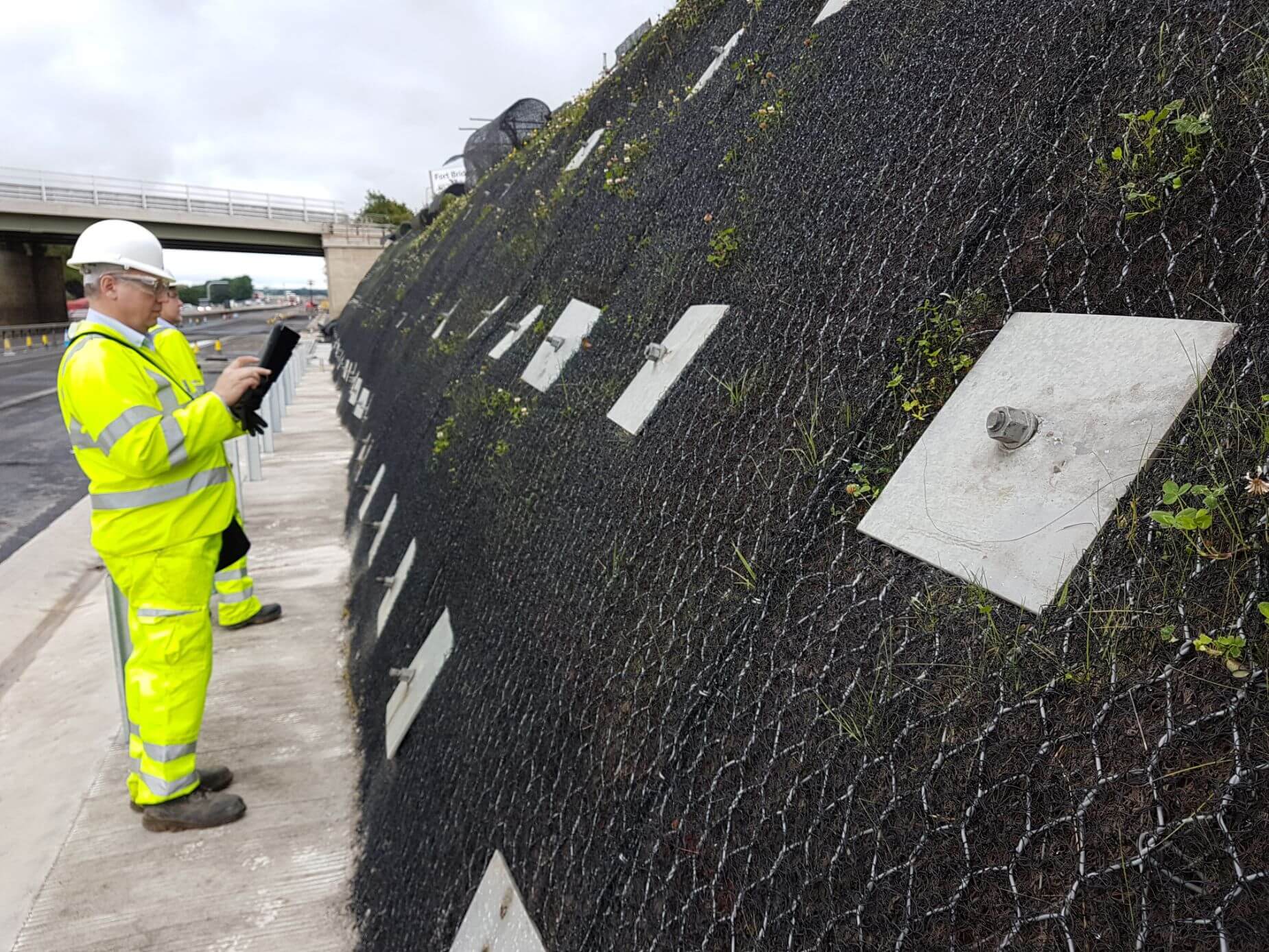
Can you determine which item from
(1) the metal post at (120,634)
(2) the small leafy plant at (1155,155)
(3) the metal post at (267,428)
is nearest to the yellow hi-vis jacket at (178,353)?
(1) the metal post at (120,634)

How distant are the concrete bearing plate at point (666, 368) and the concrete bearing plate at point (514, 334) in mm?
1696

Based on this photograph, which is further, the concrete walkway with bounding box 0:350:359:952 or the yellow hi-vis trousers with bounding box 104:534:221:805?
the yellow hi-vis trousers with bounding box 104:534:221:805

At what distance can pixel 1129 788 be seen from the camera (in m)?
0.99

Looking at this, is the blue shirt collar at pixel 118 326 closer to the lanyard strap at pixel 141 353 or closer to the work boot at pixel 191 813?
the lanyard strap at pixel 141 353

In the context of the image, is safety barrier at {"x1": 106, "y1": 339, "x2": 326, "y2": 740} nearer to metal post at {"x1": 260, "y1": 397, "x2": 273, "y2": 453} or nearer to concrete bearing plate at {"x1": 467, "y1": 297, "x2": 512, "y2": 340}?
metal post at {"x1": 260, "y1": 397, "x2": 273, "y2": 453}

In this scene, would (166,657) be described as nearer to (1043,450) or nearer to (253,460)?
(1043,450)

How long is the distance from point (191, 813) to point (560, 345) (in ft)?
7.98

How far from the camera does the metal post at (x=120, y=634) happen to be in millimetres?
4023

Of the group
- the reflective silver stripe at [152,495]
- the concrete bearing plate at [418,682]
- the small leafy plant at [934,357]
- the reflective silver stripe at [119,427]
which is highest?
the small leafy plant at [934,357]

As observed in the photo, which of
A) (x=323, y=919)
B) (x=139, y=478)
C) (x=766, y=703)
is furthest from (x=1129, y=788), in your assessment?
(x=139, y=478)

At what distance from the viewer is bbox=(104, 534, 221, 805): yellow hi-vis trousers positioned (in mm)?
3457

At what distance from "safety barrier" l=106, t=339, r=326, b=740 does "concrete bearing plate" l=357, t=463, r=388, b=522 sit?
36.3 inches

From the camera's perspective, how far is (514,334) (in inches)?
174

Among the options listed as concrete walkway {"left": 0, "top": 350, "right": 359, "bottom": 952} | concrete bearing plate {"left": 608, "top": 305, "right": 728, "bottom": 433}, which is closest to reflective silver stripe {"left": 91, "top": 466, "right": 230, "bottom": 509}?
concrete walkway {"left": 0, "top": 350, "right": 359, "bottom": 952}
